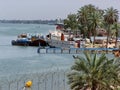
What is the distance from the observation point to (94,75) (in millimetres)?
41781

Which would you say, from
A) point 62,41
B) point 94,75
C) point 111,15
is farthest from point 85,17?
point 94,75

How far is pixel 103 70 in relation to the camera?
1672 inches

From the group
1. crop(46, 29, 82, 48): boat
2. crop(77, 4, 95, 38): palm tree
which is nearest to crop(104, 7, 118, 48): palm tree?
crop(46, 29, 82, 48): boat

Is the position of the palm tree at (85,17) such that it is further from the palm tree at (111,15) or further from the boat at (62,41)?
the palm tree at (111,15)

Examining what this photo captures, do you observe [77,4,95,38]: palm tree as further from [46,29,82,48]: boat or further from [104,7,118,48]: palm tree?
[104,7,118,48]: palm tree

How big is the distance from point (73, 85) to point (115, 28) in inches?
4467

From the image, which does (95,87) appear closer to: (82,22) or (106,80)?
(106,80)

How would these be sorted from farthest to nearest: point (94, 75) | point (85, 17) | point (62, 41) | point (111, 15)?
point (85, 17) → point (62, 41) → point (111, 15) → point (94, 75)

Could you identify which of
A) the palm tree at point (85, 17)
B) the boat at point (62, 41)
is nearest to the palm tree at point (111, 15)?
the boat at point (62, 41)

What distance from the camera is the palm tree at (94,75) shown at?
4178cm

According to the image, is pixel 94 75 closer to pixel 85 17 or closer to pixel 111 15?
pixel 111 15

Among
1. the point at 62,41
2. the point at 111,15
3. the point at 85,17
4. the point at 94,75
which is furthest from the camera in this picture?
the point at 85,17

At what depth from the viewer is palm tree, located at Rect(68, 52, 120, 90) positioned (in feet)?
137

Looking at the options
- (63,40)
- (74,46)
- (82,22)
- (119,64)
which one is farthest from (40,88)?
(82,22)
